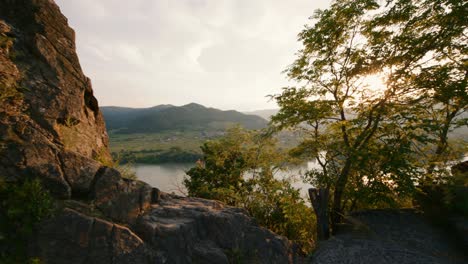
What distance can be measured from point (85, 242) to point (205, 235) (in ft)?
11.8

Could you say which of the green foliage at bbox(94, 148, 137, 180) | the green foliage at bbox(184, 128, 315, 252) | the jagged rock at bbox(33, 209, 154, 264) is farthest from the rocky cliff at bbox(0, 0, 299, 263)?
the green foliage at bbox(184, 128, 315, 252)

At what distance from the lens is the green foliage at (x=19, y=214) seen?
5215mm

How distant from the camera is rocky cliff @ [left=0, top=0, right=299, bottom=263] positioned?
584 centimetres

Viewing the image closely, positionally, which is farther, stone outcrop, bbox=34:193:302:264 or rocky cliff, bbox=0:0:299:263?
rocky cliff, bbox=0:0:299:263

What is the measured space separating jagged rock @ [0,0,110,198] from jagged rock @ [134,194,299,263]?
8.44 ft

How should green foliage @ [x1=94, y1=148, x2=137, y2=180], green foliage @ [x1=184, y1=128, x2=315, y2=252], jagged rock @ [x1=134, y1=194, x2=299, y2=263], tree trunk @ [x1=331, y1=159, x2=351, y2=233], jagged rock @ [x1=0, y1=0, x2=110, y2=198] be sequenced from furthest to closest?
green foliage @ [x1=184, y1=128, x2=315, y2=252] < tree trunk @ [x1=331, y1=159, x2=351, y2=233] < green foliage @ [x1=94, y1=148, x2=137, y2=180] < jagged rock @ [x1=134, y1=194, x2=299, y2=263] < jagged rock @ [x1=0, y1=0, x2=110, y2=198]

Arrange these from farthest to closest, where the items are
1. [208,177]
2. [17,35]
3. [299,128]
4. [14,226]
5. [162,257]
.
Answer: [208,177] < [299,128] < [17,35] < [162,257] < [14,226]

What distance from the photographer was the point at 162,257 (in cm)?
668

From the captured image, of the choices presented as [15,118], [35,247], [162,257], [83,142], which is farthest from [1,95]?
[162,257]

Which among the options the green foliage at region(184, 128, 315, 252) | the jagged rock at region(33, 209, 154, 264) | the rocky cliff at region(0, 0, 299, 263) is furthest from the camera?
the green foliage at region(184, 128, 315, 252)

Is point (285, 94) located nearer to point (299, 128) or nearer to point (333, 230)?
point (299, 128)

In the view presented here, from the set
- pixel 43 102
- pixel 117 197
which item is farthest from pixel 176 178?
pixel 43 102

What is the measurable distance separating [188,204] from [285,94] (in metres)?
8.21

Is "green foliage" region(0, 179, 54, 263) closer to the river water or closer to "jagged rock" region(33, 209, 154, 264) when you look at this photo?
"jagged rock" region(33, 209, 154, 264)
